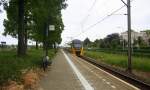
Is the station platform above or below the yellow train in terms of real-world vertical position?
below

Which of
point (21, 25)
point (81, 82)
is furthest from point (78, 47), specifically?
point (81, 82)

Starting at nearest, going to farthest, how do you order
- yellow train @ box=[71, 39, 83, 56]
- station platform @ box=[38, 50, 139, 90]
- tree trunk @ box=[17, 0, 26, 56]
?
1. station platform @ box=[38, 50, 139, 90]
2. tree trunk @ box=[17, 0, 26, 56]
3. yellow train @ box=[71, 39, 83, 56]

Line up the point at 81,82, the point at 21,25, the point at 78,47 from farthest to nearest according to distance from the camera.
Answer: the point at 78,47 → the point at 21,25 → the point at 81,82

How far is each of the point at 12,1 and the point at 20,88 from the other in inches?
759

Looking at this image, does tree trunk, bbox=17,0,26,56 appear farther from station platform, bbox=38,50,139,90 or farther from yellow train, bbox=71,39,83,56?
yellow train, bbox=71,39,83,56

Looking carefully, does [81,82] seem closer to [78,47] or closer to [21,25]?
[21,25]

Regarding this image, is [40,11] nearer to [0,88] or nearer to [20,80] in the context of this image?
[20,80]

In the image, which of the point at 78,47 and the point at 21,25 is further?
the point at 78,47

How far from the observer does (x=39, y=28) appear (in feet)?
195

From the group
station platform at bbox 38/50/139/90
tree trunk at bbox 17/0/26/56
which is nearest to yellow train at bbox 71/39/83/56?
tree trunk at bbox 17/0/26/56

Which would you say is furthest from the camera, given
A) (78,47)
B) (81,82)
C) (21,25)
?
(78,47)

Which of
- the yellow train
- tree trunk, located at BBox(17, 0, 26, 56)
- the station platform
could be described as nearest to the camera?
the station platform

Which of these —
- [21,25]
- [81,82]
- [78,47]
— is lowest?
[81,82]

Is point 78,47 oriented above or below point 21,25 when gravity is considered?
below
